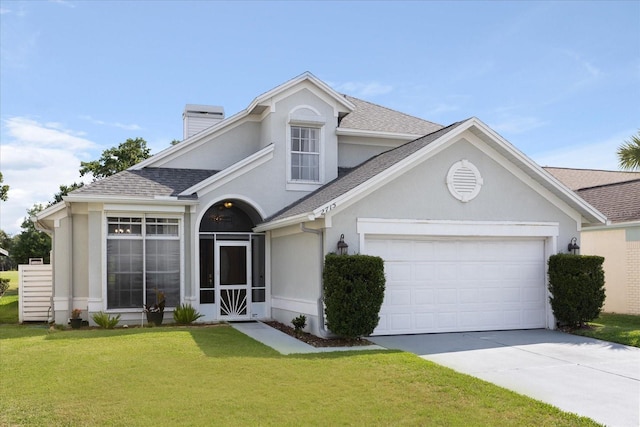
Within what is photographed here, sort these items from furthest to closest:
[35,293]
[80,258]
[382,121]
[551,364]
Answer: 1. [382,121]
2. [35,293]
3. [80,258]
4. [551,364]

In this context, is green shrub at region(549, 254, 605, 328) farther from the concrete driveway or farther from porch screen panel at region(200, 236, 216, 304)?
porch screen panel at region(200, 236, 216, 304)

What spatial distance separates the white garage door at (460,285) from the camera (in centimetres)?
1335

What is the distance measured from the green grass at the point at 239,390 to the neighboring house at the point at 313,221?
320 cm

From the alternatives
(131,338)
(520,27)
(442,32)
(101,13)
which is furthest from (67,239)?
(520,27)

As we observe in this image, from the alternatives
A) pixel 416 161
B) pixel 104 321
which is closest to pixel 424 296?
pixel 416 161

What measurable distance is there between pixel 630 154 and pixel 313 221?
11.4 meters

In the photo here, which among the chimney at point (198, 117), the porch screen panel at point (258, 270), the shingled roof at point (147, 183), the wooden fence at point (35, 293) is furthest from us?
the chimney at point (198, 117)

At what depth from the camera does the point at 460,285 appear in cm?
1389

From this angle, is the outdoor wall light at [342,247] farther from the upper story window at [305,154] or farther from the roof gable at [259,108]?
the roof gable at [259,108]

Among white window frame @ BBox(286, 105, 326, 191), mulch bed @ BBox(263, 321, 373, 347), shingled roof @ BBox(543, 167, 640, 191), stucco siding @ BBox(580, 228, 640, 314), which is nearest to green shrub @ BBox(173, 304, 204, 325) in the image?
mulch bed @ BBox(263, 321, 373, 347)

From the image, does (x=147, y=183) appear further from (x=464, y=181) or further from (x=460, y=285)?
(x=460, y=285)

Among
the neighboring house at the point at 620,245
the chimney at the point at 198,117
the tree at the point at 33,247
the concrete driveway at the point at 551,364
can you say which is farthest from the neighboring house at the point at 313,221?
the tree at the point at 33,247

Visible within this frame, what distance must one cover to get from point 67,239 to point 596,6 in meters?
15.4

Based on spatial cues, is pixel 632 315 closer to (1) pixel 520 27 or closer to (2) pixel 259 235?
(1) pixel 520 27
